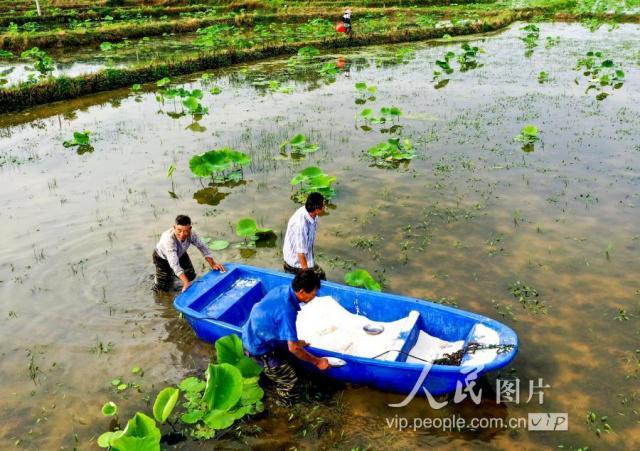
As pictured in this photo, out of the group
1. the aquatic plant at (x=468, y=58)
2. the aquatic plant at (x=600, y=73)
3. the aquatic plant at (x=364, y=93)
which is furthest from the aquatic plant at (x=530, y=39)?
the aquatic plant at (x=364, y=93)

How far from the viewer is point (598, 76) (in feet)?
57.4

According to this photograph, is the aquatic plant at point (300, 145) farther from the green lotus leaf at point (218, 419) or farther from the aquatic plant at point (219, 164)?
the green lotus leaf at point (218, 419)

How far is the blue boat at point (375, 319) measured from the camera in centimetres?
454

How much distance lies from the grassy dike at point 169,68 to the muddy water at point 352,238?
0.87 meters

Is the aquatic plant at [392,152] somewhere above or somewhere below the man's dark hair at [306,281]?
below

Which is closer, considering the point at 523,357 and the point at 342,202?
the point at 523,357

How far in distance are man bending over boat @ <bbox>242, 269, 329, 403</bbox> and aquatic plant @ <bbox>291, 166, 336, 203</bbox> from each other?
4.83 meters

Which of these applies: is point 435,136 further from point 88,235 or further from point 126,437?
point 126,437

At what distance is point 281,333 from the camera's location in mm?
4328

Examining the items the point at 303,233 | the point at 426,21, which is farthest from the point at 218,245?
the point at 426,21

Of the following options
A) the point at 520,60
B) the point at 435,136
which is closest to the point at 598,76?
the point at 520,60

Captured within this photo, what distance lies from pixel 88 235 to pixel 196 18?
2659 cm

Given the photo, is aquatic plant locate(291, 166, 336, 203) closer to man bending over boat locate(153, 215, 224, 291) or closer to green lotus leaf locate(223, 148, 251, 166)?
green lotus leaf locate(223, 148, 251, 166)

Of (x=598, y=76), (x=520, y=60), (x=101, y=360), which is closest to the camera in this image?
(x=101, y=360)
